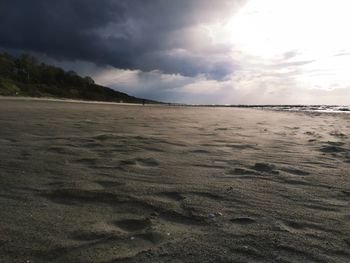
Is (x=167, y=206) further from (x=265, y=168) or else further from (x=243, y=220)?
(x=265, y=168)

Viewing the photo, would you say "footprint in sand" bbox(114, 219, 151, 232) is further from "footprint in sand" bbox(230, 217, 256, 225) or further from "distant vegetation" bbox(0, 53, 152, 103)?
"distant vegetation" bbox(0, 53, 152, 103)

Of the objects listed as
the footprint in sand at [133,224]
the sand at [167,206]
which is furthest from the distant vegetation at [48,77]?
the footprint in sand at [133,224]

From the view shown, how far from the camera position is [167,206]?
3621 mm

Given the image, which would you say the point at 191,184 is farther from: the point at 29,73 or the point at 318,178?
the point at 29,73

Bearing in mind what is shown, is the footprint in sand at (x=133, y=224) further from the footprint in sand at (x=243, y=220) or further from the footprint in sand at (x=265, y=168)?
the footprint in sand at (x=265, y=168)

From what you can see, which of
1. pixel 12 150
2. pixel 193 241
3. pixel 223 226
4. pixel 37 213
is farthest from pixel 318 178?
pixel 12 150

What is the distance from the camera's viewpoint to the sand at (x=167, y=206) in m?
2.69

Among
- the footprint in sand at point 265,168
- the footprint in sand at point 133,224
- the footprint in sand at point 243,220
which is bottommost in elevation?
the footprint in sand at point 133,224

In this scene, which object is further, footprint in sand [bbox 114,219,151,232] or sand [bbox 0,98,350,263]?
footprint in sand [bbox 114,219,151,232]

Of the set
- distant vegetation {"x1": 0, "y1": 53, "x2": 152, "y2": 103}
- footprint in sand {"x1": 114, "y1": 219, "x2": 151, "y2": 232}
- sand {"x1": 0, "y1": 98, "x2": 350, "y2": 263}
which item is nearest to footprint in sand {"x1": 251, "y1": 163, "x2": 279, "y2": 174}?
sand {"x1": 0, "y1": 98, "x2": 350, "y2": 263}

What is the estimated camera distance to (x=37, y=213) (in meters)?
3.24

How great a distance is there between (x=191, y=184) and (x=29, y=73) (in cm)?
8425

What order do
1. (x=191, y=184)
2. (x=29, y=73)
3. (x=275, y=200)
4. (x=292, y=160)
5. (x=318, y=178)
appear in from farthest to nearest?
(x=29, y=73)
(x=292, y=160)
(x=318, y=178)
(x=191, y=184)
(x=275, y=200)

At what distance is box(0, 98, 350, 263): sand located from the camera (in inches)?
106
